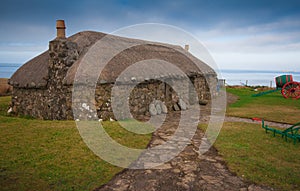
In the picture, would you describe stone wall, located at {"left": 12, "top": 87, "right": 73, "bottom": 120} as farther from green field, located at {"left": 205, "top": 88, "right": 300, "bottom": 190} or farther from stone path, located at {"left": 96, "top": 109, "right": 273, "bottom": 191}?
green field, located at {"left": 205, "top": 88, "right": 300, "bottom": 190}

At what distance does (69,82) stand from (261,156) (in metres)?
7.29

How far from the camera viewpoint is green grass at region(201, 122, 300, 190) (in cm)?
497

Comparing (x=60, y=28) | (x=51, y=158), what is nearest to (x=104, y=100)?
(x=60, y=28)

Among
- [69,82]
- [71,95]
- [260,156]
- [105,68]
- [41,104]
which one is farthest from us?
[41,104]

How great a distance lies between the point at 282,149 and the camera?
6.83 metres

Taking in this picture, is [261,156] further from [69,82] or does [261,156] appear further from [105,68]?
[69,82]

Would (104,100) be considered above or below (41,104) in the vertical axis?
above

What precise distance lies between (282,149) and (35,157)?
660 cm

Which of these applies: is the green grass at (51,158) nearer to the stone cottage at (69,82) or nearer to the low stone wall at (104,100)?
the low stone wall at (104,100)

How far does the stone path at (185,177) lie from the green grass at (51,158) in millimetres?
415

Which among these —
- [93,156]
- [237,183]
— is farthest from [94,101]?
[237,183]

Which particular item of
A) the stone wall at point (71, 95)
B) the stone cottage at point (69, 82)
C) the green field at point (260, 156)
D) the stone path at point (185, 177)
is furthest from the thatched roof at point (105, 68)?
the stone path at point (185, 177)

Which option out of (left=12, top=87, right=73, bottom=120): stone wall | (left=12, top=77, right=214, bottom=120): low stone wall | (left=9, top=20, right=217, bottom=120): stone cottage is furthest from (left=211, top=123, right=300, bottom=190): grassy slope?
(left=12, top=87, right=73, bottom=120): stone wall

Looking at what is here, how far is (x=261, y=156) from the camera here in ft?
20.6
